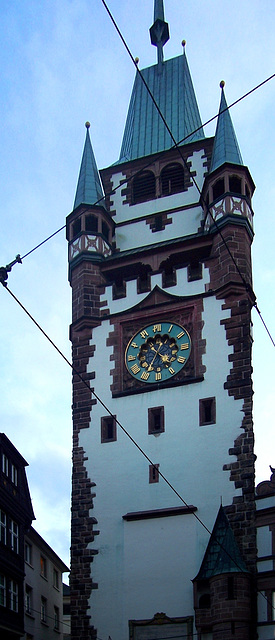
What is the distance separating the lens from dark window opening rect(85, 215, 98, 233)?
28.8 metres

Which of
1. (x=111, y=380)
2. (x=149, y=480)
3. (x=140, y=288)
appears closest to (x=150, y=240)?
(x=140, y=288)

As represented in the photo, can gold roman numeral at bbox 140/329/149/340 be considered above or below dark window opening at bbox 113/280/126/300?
below

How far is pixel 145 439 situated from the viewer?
81.6 feet

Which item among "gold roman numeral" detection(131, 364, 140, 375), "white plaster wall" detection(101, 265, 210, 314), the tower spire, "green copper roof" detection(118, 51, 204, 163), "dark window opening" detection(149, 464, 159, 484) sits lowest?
"dark window opening" detection(149, 464, 159, 484)

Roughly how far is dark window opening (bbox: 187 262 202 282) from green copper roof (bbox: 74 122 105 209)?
385 centimetres

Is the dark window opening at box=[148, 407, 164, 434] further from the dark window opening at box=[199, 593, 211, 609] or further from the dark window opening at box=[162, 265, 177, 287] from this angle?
the dark window opening at box=[199, 593, 211, 609]

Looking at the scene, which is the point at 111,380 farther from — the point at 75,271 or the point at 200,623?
the point at 200,623

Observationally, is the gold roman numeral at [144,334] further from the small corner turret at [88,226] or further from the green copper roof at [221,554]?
the green copper roof at [221,554]

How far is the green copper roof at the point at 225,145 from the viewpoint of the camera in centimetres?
2791

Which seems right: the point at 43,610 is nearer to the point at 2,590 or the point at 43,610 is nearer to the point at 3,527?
the point at 2,590

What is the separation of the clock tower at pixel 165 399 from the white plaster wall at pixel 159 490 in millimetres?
28

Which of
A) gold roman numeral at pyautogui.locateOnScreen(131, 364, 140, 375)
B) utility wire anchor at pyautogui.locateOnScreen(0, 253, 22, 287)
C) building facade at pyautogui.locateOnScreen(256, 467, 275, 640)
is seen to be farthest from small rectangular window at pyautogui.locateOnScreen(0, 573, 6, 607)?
utility wire anchor at pyautogui.locateOnScreen(0, 253, 22, 287)

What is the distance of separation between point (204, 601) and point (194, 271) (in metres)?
8.50

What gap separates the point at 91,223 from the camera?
28.9m
